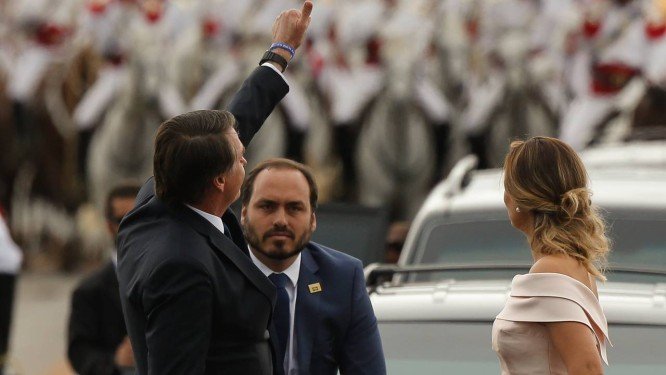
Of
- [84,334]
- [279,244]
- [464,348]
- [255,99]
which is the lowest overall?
[84,334]

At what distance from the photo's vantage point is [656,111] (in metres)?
16.6

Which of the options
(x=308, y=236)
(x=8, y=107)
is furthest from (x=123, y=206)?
(x=8, y=107)

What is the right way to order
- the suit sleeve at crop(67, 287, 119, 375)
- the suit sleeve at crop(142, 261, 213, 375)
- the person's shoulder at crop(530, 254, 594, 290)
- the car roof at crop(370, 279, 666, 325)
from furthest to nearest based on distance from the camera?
the suit sleeve at crop(67, 287, 119, 375) → the car roof at crop(370, 279, 666, 325) → the person's shoulder at crop(530, 254, 594, 290) → the suit sleeve at crop(142, 261, 213, 375)

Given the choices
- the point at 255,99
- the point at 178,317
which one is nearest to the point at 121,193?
the point at 255,99

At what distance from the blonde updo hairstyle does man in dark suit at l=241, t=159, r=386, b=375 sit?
31.9 inches

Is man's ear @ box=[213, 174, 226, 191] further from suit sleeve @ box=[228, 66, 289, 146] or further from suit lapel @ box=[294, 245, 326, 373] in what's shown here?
suit lapel @ box=[294, 245, 326, 373]

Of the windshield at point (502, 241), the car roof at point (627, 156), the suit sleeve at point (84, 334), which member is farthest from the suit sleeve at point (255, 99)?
the car roof at point (627, 156)

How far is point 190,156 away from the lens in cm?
487

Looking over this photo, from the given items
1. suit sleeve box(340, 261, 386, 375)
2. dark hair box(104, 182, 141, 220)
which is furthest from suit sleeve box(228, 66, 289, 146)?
dark hair box(104, 182, 141, 220)

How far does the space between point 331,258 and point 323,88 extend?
614 inches

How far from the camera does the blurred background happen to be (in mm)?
19375

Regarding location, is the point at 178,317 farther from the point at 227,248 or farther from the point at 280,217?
the point at 280,217

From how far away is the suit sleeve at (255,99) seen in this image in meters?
5.47

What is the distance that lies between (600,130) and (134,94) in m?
4.45
